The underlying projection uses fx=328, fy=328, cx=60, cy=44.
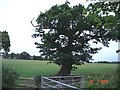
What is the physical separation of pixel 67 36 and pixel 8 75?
110 centimetres

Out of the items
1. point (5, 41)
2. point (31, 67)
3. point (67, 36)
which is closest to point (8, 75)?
point (31, 67)

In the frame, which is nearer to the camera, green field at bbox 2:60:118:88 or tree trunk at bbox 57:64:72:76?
green field at bbox 2:60:118:88

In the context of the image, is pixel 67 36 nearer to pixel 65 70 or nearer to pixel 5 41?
pixel 65 70

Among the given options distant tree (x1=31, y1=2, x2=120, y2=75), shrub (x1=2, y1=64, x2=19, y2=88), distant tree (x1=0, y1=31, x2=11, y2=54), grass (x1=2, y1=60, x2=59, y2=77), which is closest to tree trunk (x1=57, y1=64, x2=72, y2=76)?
distant tree (x1=31, y1=2, x2=120, y2=75)

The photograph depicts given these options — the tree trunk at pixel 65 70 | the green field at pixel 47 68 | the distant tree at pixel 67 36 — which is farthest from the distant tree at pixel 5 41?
the tree trunk at pixel 65 70

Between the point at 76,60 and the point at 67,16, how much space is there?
693mm

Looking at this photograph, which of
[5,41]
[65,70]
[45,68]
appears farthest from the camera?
[65,70]

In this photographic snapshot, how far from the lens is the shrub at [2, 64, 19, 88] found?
15.8 ft

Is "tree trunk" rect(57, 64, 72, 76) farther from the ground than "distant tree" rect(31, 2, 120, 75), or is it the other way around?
"distant tree" rect(31, 2, 120, 75)

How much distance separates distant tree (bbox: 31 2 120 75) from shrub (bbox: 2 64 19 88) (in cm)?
54

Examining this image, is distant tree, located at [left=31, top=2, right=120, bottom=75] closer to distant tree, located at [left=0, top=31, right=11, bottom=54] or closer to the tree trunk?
the tree trunk

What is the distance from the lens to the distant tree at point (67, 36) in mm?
5047

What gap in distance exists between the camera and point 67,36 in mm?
5133

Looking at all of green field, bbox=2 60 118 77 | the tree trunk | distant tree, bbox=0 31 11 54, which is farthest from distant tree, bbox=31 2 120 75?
distant tree, bbox=0 31 11 54
